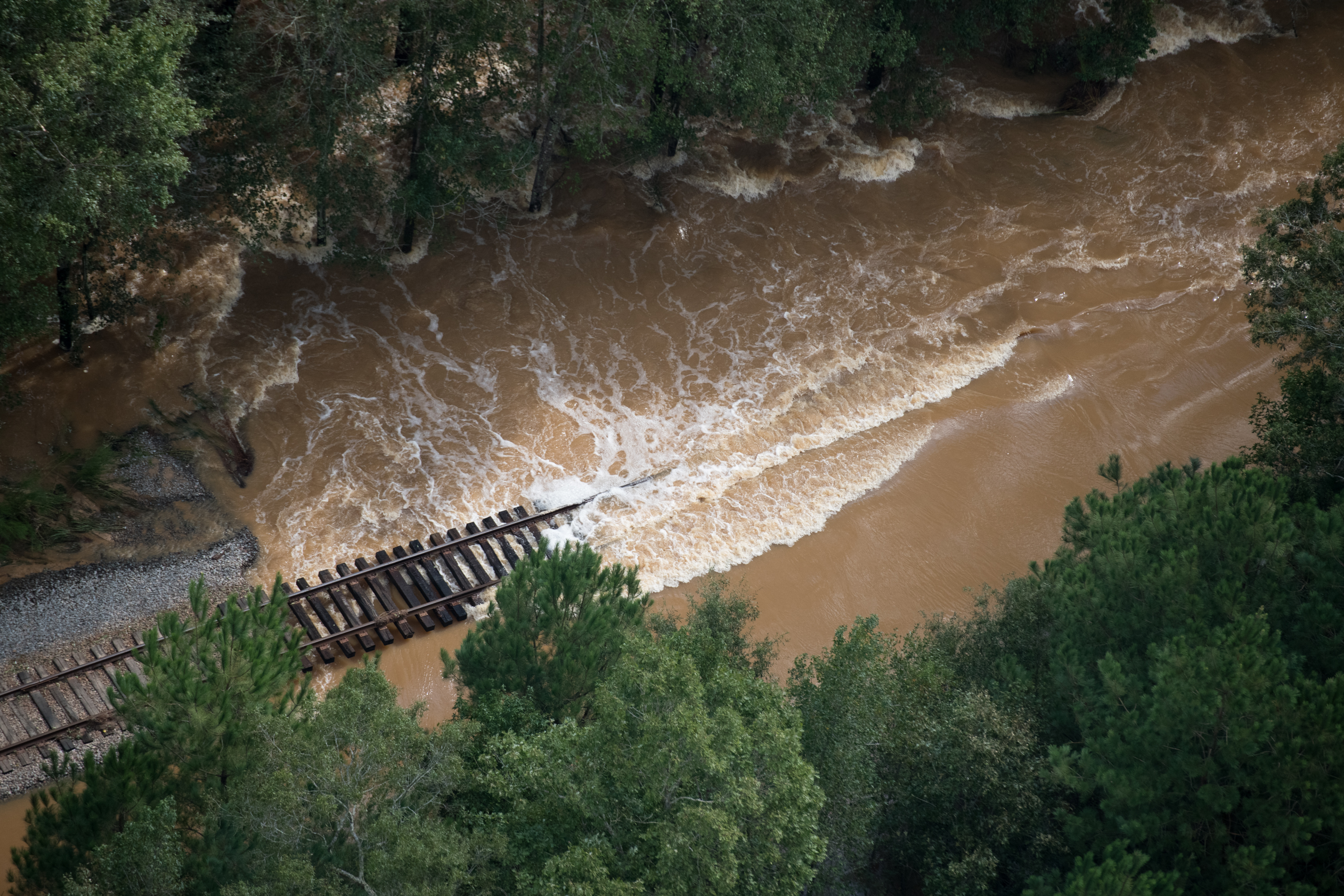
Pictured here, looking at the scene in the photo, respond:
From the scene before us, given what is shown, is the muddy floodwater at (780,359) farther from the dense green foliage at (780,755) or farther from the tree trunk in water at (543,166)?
the dense green foliage at (780,755)

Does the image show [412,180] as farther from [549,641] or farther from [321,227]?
[549,641]

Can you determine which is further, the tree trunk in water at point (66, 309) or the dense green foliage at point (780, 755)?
the tree trunk in water at point (66, 309)

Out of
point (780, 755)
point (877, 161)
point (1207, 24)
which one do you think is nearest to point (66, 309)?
point (780, 755)

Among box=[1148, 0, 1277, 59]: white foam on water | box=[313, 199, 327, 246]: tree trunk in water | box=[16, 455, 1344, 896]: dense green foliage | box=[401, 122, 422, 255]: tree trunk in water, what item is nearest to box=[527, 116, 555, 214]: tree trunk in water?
box=[401, 122, 422, 255]: tree trunk in water

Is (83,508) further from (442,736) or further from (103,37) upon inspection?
(442,736)

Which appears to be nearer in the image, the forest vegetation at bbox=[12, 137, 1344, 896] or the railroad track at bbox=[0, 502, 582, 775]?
the forest vegetation at bbox=[12, 137, 1344, 896]

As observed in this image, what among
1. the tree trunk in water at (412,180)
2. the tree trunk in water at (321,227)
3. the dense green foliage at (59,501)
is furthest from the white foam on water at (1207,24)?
the dense green foliage at (59,501)

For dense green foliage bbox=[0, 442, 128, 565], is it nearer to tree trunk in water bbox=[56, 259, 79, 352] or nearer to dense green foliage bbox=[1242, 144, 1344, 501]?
tree trunk in water bbox=[56, 259, 79, 352]

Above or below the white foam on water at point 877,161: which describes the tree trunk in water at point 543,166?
above
